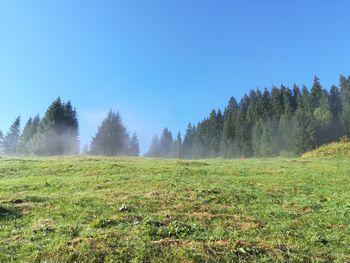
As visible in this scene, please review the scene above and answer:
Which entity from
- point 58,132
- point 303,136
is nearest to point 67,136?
point 58,132

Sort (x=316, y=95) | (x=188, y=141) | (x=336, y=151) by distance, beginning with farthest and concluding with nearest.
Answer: (x=188, y=141) < (x=316, y=95) < (x=336, y=151)

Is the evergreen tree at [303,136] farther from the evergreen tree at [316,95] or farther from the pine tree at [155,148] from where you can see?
the pine tree at [155,148]

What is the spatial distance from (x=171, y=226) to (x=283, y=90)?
357 ft

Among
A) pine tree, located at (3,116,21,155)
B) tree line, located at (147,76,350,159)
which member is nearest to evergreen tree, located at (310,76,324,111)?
tree line, located at (147,76,350,159)

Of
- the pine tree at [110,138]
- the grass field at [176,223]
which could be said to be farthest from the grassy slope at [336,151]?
the pine tree at [110,138]

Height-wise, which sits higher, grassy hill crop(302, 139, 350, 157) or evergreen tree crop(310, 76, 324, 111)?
evergreen tree crop(310, 76, 324, 111)

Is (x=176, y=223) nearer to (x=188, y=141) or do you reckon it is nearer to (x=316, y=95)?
(x=316, y=95)

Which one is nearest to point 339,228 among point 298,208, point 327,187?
point 298,208

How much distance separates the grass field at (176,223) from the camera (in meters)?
8.53

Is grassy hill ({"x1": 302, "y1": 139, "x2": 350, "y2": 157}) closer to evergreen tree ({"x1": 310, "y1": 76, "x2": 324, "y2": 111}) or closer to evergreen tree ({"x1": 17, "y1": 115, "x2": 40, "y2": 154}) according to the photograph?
evergreen tree ({"x1": 310, "y1": 76, "x2": 324, "y2": 111})

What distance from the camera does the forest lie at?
7988cm

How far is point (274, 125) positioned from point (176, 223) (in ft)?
275

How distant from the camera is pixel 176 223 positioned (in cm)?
1105

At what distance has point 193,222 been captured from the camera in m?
11.6
